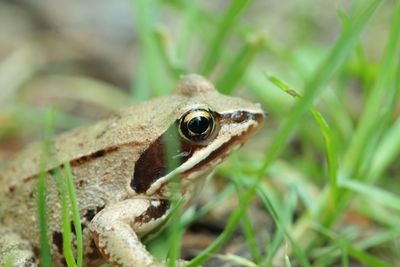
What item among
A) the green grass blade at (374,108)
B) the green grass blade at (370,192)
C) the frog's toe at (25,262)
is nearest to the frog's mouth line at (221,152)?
the green grass blade at (370,192)

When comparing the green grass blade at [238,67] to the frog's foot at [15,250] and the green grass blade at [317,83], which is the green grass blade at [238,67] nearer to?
the green grass blade at [317,83]

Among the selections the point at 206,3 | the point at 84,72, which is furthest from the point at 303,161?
the point at 206,3

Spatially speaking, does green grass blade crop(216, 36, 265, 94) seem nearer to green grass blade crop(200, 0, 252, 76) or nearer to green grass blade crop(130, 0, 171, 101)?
green grass blade crop(200, 0, 252, 76)

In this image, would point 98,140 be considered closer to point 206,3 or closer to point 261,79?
point 261,79

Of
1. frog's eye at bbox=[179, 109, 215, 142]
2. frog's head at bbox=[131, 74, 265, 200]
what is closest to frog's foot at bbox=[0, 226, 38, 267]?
frog's head at bbox=[131, 74, 265, 200]

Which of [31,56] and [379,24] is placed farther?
[379,24]

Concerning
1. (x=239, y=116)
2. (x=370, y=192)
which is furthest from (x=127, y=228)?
(x=370, y=192)

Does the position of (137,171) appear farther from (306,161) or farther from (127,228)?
(306,161)
